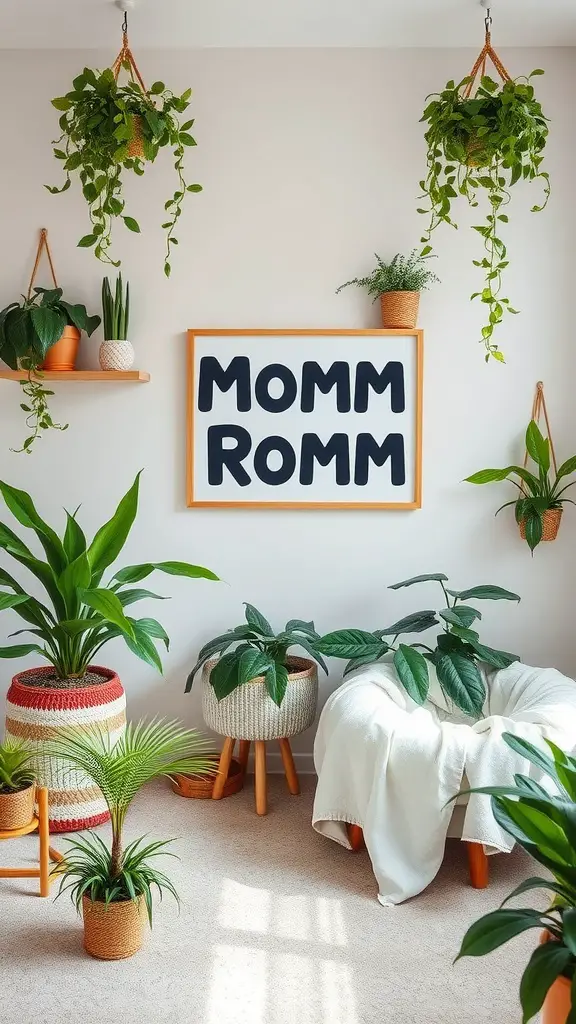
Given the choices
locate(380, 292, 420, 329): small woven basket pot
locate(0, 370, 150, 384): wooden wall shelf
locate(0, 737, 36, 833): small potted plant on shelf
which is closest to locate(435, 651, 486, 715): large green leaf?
locate(380, 292, 420, 329): small woven basket pot

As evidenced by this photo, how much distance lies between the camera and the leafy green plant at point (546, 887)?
4.56ft

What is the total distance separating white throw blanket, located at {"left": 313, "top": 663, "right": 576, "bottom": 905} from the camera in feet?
8.24

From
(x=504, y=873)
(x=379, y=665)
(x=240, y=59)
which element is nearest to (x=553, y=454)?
(x=379, y=665)

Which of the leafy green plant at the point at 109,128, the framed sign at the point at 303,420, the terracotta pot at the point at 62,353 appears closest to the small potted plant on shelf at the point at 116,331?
the terracotta pot at the point at 62,353

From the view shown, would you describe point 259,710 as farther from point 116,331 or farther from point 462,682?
point 116,331

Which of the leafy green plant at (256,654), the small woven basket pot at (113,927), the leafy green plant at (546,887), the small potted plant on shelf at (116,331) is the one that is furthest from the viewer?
the small potted plant on shelf at (116,331)

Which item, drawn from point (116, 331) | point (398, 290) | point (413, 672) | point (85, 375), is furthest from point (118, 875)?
point (398, 290)

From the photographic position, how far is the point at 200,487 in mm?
3387

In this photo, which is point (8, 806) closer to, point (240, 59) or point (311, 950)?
point (311, 950)

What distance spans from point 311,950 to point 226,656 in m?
1.03

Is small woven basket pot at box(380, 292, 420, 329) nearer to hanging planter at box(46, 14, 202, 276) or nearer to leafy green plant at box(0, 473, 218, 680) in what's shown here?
hanging planter at box(46, 14, 202, 276)

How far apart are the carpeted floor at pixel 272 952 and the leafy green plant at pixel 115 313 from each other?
1700mm

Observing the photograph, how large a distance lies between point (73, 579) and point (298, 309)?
1267 mm

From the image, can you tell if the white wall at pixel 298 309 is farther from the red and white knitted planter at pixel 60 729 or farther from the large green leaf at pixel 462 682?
the red and white knitted planter at pixel 60 729
